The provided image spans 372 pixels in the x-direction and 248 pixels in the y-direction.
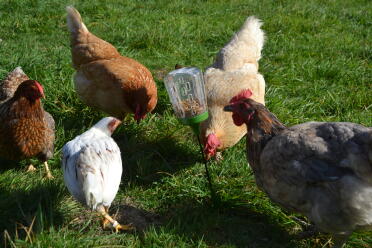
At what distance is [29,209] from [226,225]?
1447mm

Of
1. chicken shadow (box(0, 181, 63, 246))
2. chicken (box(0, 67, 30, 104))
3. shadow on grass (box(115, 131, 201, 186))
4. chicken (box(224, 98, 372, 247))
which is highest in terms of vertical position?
chicken (box(0, 67, 30, 104))

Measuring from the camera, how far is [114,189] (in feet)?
9.93

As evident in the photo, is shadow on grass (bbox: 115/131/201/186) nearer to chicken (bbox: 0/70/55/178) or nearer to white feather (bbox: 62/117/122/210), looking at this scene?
white feather (bbox: 62/117/122/210)

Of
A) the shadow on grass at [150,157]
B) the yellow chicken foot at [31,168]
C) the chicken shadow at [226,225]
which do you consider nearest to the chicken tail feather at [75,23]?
the shadow on grass at [150,157]

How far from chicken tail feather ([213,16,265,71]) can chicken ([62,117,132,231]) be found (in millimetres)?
1935

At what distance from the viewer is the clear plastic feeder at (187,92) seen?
325 cm

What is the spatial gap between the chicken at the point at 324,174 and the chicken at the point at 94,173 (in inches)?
42.5

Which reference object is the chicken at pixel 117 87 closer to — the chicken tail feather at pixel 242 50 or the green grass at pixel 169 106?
the green grass at pixel 169 106

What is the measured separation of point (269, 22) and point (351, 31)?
1.45m

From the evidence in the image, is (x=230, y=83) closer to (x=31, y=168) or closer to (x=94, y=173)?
(x=94, y=173)

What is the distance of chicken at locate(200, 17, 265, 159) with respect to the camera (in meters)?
3.88

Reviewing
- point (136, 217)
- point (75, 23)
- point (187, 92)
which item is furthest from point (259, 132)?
point (75, 23)

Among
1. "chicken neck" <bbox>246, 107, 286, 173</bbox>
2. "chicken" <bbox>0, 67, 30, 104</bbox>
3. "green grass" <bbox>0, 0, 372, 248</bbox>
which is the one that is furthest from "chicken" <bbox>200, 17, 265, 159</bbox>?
"chicken" <bbox>0, 67, 30, 104</bbox>

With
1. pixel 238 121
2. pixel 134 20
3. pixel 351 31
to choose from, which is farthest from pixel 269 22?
pixel 238 121
